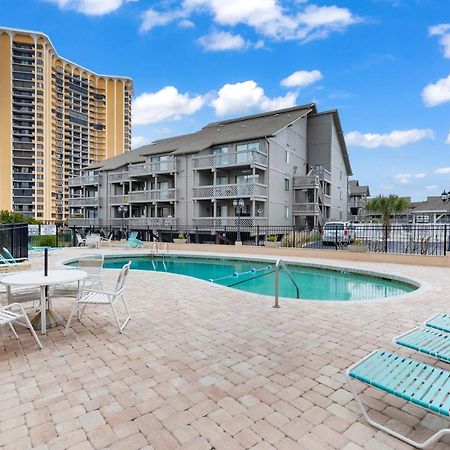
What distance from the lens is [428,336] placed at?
3.38 m

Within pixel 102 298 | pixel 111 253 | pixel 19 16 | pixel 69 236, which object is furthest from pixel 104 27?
pixel 19 16

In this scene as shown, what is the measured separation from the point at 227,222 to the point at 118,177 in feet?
48.3

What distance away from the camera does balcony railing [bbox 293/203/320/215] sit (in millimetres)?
26578

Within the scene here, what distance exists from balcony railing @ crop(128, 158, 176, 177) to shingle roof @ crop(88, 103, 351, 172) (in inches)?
42.1

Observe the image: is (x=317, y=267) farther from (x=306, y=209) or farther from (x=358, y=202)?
(x=358, y=202)

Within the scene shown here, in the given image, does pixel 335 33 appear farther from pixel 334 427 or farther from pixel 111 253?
pixel 334 427

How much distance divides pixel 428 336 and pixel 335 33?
20.3 metres

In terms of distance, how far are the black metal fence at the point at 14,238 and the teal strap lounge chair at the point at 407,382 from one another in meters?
10.8

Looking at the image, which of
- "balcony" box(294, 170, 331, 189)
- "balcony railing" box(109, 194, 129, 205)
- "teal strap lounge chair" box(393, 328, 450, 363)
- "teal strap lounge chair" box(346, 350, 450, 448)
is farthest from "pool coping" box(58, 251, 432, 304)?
"balcony railing" box(109, 194, 129, 205)

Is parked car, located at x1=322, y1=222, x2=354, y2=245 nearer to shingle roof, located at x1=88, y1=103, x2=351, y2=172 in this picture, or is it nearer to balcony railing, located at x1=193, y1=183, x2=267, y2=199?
balcony railing, located at x1=193, y1=183, x2=267, y2=199

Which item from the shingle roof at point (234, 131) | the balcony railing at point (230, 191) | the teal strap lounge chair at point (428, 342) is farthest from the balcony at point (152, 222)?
the teal strap lounge chair at point (428, 342)

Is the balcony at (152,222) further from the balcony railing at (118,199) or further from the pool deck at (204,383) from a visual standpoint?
the pool deck at (204,383)

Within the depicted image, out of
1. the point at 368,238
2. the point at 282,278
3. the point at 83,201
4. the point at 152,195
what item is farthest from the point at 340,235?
the point at 83,201

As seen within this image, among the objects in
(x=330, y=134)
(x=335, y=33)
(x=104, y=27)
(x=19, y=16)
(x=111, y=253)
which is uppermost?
(x=19, y=16)
